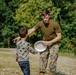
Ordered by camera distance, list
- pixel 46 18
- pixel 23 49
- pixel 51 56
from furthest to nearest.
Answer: pixel 51 56 < pixel 46 18 < pixel 23 49

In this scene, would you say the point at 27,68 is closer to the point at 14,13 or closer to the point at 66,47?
the point at 66,47

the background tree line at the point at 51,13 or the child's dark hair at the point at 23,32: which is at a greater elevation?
the child's dark hair at the point at 23,32

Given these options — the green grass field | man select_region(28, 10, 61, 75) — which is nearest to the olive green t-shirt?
man select_region(28, 10, 61, 75)

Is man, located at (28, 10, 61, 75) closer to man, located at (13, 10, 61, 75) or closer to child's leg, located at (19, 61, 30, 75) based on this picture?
man, located at (13, 10, 61, 75)

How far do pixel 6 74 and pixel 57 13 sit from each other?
128 feet

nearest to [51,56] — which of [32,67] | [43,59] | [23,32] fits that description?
[43,59]

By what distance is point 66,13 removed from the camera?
55.3 m

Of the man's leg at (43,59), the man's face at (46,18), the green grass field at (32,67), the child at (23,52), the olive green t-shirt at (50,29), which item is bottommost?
the green grass field at (32,67)

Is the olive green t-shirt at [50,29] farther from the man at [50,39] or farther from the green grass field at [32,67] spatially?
the green grass field at [32,67]

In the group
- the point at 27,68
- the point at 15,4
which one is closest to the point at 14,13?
the point at 15,4

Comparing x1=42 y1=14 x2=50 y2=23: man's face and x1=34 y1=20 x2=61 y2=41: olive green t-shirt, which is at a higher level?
x1=42 y1=14 x2=50 y2=23: man's face

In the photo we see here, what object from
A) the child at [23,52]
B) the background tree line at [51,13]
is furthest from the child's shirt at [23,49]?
the background tree line at [51,13]

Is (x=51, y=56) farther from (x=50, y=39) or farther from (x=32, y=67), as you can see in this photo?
(x=32, y=67)

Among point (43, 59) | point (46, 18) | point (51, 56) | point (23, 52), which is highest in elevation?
point (46, 18)
